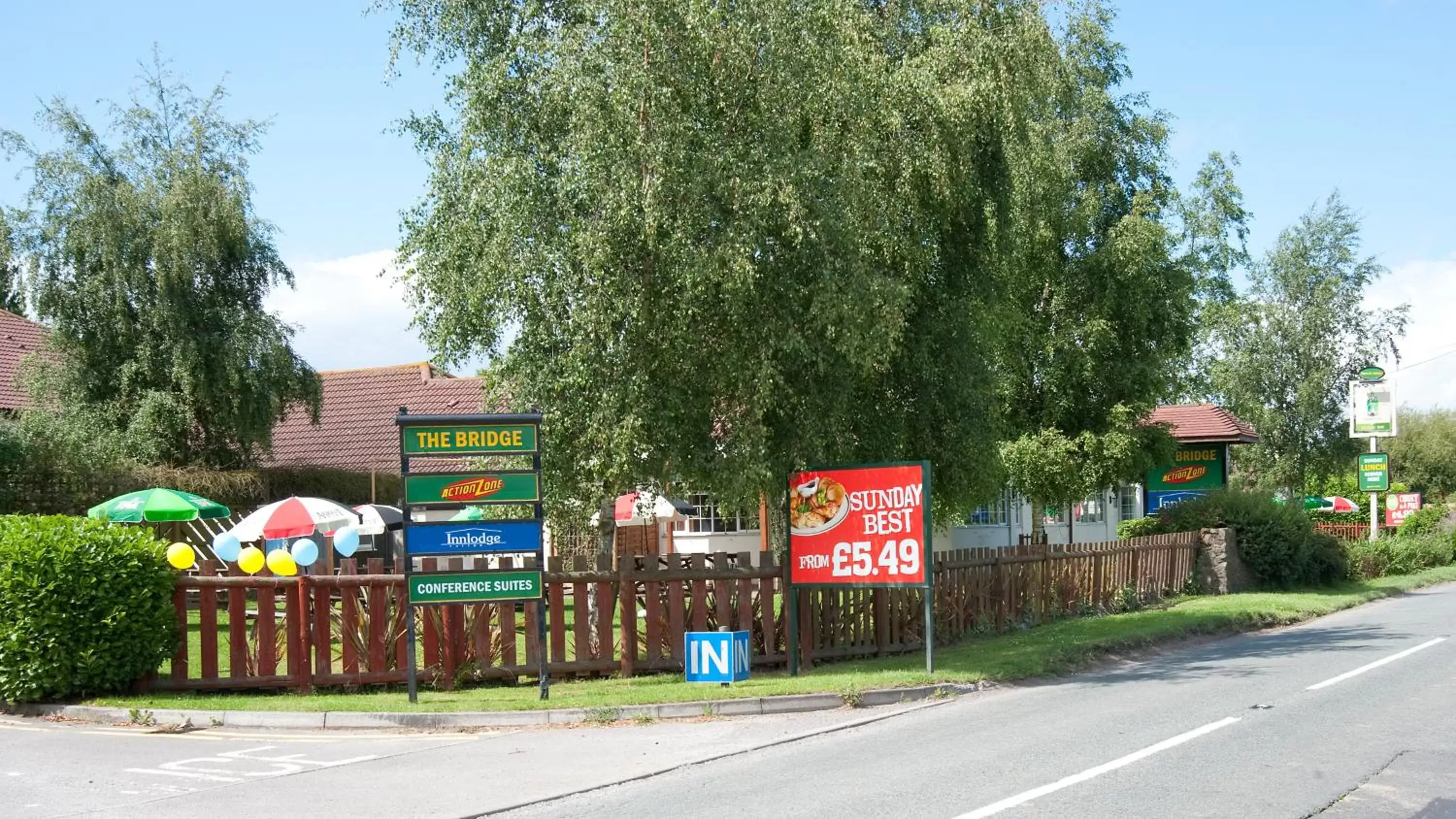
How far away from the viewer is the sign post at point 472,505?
517 inches

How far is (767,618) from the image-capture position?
15.4 m

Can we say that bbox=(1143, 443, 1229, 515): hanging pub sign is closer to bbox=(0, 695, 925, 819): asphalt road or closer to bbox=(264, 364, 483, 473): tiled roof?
bbox=(264, 364, 483, 473): tiled roof

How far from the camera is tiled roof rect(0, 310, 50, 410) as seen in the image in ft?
92.7

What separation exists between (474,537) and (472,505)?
41 centimetres

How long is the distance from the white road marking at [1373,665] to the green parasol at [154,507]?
1610 centimetres

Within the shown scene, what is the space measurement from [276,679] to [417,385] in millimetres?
22571

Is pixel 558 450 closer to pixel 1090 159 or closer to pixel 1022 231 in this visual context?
pixel 1022 231

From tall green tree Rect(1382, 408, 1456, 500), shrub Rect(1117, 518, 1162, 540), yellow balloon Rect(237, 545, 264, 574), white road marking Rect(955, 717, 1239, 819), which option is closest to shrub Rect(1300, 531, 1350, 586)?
shrub Rect(1117, 518, 1162, 540)

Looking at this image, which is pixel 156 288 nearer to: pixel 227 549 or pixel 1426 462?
pixel 227 549

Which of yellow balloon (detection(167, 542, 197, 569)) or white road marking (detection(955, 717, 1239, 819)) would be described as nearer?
white road marking (detection(955, 717, 1239, 819))

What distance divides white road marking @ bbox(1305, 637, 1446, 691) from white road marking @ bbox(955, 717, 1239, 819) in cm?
268

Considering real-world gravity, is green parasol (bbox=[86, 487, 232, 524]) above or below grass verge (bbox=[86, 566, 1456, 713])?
above

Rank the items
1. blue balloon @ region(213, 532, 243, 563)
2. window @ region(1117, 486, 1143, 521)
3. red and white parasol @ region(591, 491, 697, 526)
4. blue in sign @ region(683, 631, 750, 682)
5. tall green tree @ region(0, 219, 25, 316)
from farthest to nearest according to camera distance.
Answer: window @ region(1117, 486, 1143, 521) → tall green tree @ region(0, 219, 25, 316) → blue balloon @ region(213, 532, 243, 563) → red and white parasol @ region(591, 491, 697, 526) → blue in sign @ region(683, 631, 750, 682)

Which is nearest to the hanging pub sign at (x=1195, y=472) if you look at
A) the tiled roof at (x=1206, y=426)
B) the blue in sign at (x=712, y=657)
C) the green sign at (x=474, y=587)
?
the tiled roof at (x=1206, y=426)
